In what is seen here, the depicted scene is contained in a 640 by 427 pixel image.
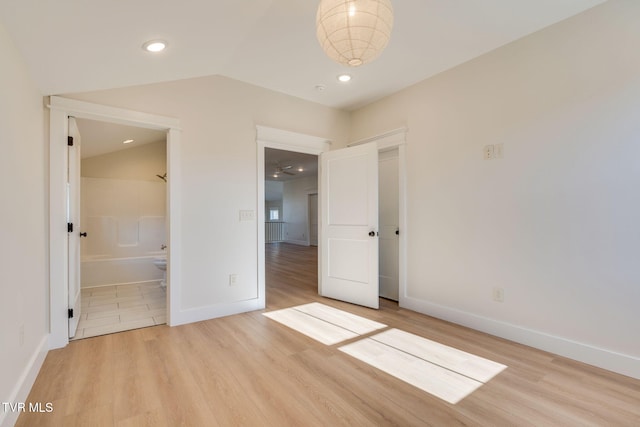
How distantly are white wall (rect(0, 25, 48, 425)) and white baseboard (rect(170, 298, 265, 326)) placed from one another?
3.33 feet

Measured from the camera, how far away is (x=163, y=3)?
177 centimetres

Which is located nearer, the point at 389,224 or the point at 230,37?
the point at 230,37

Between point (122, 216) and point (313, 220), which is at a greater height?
point (122, 216)

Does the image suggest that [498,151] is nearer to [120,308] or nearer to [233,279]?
[233,279]

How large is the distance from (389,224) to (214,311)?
7.82ft

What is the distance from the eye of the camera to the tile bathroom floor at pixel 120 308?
9.83 feet

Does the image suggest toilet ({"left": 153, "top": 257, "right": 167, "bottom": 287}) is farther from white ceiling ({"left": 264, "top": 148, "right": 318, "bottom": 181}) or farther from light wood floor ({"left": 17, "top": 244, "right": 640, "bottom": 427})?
white ceiling ({"left": 264, "top": 148, "right": 318, "bottom": 181})

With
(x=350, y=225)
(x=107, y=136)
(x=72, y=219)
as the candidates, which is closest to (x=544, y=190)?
(x=350, y=225)

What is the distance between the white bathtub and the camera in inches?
181

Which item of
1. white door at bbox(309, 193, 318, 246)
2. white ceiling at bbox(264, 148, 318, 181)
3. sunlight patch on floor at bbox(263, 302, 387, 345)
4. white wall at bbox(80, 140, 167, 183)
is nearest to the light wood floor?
sunlight patch on floor at bbox(263, 302, 387, 345)

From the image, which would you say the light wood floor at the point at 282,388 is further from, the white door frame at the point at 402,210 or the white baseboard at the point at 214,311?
the white door frame at the point at 402,210

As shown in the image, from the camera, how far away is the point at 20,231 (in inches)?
72.0

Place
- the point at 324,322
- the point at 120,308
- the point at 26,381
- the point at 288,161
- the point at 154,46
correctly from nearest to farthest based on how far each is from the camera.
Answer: the point at 26,381, the point at 154,46, the point at 324,322, the point at 120,308, the point at 288,161

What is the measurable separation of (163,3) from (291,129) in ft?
7.11
